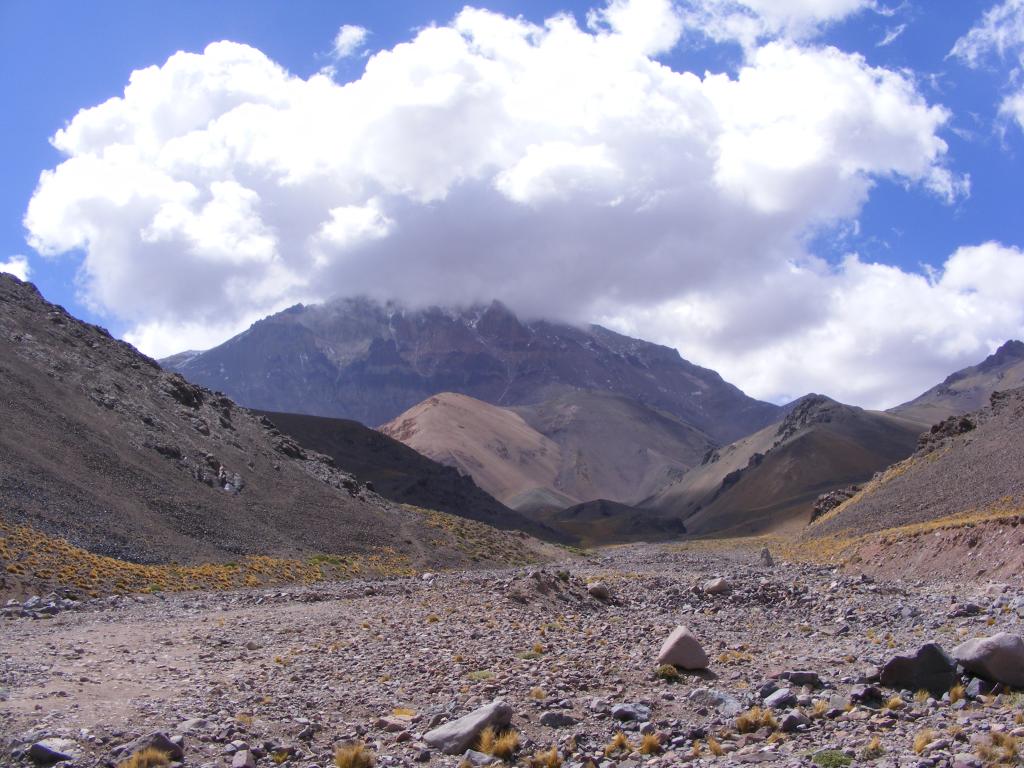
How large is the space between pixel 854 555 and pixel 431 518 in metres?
40.3

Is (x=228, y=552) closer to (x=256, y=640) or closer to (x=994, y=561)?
(x=256, y=640)

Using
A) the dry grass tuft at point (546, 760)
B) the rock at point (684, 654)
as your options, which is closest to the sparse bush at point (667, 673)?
the rock at point (684, 654)

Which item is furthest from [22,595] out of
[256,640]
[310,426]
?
[310,426]

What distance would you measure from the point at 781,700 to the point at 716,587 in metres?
17.3

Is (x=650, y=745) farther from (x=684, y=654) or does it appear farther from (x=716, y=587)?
(x=716, y=587)

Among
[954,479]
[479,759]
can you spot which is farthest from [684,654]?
[954,479]

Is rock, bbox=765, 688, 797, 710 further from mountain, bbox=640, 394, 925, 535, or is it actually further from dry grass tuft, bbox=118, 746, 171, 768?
mountain, bbox=640, 394, 925, 535

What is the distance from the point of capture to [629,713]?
529 inches

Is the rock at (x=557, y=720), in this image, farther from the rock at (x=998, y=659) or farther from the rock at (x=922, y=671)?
the rock at (x=998, y=659)

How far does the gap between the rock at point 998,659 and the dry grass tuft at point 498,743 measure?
7.31 metres

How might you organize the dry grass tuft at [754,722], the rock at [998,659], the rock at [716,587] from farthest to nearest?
1. the rock at [716,587]
2. the rock at [998,659]
3. the dry grass tuft at [754,722]

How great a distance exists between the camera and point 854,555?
165ft

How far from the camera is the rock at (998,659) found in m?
13.6

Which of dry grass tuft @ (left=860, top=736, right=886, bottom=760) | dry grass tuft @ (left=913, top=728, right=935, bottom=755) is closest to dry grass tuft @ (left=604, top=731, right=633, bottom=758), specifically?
dry grass tuft @ (left=860, top=736, right=886, bottom=760)
